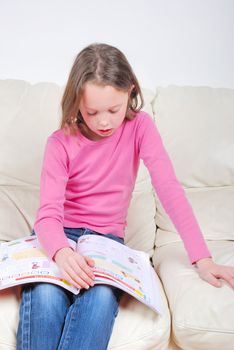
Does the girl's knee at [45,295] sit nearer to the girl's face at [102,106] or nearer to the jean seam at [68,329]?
the jean seam at [68,329]

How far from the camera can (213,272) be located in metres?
1.09

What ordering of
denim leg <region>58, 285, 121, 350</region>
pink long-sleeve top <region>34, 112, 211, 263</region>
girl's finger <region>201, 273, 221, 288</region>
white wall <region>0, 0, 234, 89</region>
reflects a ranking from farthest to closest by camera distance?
white wall <region>0, 0, 234, 89</region> → pink long-sleeve top <region>34, 112, 211, 263</region> → girl's finger <region>201, 273, 221, 288</region> → denim leg <region>58, 285, 121, 350</region>

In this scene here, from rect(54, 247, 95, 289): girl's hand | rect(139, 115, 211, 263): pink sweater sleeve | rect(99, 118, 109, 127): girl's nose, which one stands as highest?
rect(99, 118, 109, 127): girl's nose

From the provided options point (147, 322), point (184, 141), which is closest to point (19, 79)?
point (184, 141)

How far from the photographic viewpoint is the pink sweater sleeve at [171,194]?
1125mm

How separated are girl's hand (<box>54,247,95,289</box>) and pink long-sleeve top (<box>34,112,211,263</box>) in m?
0.21

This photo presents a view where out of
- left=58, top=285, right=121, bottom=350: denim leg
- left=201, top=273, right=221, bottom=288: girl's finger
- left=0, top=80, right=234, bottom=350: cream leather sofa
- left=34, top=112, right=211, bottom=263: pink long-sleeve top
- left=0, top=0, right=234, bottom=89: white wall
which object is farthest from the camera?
left=0, top=0, right=234, bottom=89: white wall

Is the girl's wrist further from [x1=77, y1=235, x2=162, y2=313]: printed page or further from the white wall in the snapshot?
the white wall

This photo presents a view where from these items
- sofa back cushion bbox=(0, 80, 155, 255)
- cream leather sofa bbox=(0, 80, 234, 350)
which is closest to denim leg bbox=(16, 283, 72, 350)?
cream leather sofa bbox=(0, 80, 234, 350)

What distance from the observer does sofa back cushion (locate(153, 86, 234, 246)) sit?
5.19ft

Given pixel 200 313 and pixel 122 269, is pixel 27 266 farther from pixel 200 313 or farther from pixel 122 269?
pixel 200 313

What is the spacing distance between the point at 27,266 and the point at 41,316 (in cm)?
12

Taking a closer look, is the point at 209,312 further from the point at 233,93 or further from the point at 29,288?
the point at 233,93

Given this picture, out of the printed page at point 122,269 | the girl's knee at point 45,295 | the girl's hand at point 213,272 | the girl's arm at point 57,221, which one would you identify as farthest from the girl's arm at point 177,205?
the girl's knee at point 45,295
